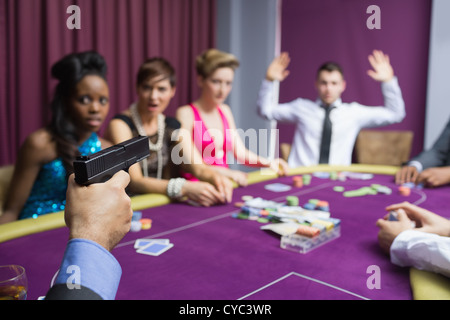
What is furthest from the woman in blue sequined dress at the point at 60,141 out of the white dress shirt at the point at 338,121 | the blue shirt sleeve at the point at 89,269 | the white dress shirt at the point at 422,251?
the white dress shirt at the point at 338,121

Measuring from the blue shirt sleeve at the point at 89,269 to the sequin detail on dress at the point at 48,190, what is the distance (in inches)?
47.7

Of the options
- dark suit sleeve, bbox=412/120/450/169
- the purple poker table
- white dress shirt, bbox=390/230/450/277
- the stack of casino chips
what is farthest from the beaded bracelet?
dark suit sleeve, bbox=412/120/450/169

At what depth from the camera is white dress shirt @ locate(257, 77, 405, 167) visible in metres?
3.21

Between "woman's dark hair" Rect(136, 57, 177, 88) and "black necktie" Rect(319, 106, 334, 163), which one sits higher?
"woman's dark hair" Rect(136, 57, 177, 88)

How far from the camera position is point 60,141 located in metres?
1.69

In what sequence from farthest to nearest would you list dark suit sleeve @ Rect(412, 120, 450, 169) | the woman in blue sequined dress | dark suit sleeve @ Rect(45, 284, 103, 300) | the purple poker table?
1. dark suit sleeve @ Rect(412, 120, 450, 169)
2. the woman in blue sequined dress
3. the purple poker table
4. dark suit sleeve @ Rect(45, 284, 103, 300)

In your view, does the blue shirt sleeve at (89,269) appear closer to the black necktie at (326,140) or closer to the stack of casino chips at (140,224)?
the stack of casino chips at (140,224)

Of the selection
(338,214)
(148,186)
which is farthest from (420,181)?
(148,186)

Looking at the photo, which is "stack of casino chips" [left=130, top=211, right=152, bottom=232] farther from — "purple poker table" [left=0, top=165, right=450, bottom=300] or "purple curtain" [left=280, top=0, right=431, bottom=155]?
"purple curtain" [left=280, top=0, right=431, bottom=155]

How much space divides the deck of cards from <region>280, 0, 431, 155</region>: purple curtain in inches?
125

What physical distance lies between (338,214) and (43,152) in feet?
3.94

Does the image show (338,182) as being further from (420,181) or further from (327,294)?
(327,294)

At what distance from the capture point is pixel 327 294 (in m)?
0.88

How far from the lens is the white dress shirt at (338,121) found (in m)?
3.21
